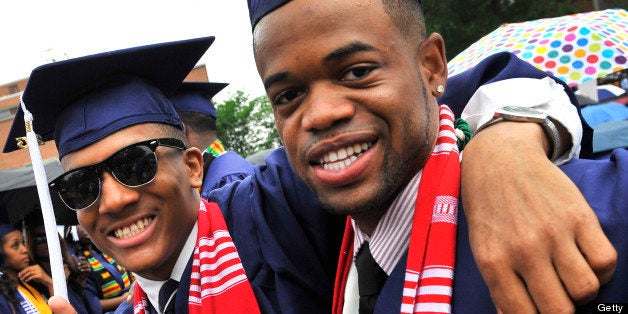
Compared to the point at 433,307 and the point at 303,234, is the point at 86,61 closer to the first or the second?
the point at 303,234

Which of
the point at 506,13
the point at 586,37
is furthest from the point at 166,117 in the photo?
the point at 506,13

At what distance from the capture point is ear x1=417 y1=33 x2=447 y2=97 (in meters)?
1.52

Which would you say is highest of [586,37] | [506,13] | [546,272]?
[546,272]

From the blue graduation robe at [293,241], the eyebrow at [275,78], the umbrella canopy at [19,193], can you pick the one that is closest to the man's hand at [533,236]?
the eyebrow at [275,78]

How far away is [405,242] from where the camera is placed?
1423mm

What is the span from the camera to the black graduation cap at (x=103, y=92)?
2068mm

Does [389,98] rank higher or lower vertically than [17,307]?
higher

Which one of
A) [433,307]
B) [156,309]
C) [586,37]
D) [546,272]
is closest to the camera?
[546,272]

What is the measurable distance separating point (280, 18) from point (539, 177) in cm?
73

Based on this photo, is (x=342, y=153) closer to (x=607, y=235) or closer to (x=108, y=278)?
(x=607, y=235)

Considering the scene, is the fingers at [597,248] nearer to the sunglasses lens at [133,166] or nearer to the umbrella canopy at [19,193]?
the sunglasses lens at [133,166]

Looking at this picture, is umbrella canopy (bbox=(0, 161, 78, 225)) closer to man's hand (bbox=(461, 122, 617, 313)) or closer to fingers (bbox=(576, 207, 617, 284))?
man's hand (bbox=(461, 122, 617, 313))

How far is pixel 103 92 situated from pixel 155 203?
0.53 metres

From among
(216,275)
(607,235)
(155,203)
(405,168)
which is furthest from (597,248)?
(155,203)
